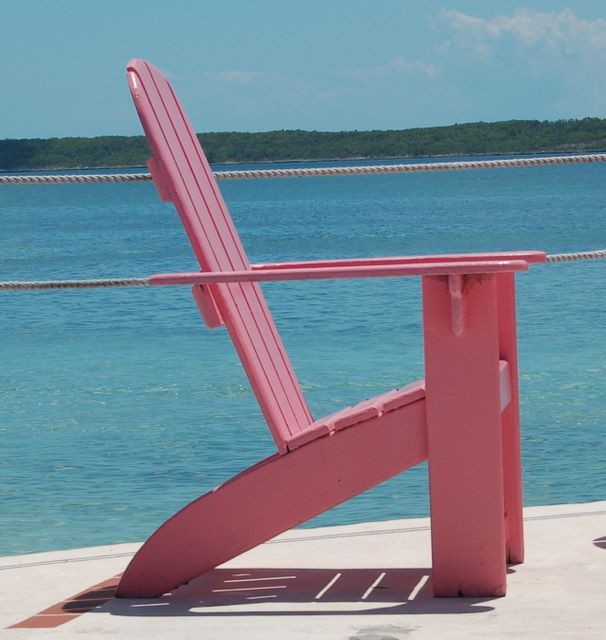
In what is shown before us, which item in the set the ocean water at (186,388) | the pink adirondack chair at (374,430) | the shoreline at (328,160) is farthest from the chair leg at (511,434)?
the shoreline at (328,160)

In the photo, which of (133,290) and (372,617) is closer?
(372,617)

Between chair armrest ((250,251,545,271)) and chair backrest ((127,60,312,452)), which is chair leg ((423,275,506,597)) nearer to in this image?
chair armrest ((250,251,545,271))

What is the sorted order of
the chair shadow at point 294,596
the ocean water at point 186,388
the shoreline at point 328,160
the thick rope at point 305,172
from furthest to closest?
the shoreline at point 328,160
the ocean water at point 186,388
the thick rope at point 305,172
the chair shadow at point 294,596

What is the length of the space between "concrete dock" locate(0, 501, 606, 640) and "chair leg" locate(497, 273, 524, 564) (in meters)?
0.07

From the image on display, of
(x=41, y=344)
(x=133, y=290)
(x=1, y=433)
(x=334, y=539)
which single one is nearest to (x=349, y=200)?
(x=133, y=290)

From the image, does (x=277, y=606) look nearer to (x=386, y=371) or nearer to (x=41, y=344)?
(x=386, y=371)

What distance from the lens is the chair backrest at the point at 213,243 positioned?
7.95 ft

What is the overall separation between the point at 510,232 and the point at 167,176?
36.6 meters

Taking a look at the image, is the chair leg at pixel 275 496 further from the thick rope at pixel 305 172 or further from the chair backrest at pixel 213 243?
the thick rope at pixel 305 172

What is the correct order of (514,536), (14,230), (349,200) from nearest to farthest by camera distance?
(514,536) → (14,230) → (349,200)

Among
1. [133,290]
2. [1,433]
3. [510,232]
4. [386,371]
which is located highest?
[510,232]

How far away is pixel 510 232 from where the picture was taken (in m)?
38.3

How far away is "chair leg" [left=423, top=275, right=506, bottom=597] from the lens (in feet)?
7.43

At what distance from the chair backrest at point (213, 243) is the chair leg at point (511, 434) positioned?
464 mm
